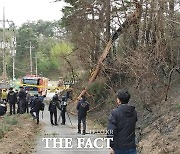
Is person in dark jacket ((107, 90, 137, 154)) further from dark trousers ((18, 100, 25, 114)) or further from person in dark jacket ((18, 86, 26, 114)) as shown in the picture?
dark trousers ((18, 100, 25, 114))

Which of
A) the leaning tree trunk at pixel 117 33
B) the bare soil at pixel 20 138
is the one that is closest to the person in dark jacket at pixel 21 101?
the bare soil at pixel 20 138

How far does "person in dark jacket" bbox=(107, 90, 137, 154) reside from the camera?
6605mm

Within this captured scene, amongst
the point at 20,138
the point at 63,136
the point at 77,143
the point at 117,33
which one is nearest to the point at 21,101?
the point at 117,33

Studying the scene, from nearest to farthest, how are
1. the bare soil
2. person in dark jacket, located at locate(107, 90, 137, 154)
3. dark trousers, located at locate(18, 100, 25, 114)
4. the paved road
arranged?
person in dark jacket, located at locate(107, 90, 137, 154) → the bare soil → the paved road → dark trousers, located at locate(18, 100, 25, 114)

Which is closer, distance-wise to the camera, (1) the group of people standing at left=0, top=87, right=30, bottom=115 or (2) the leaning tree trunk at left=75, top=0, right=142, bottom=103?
(2) the leaning tree trunk at left=75, top=0, right=142, bottom=103

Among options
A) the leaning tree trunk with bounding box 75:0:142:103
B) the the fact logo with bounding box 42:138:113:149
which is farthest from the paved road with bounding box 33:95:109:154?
the leaning tree trunk with bounding box 75:0:142:103

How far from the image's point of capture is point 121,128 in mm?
6672

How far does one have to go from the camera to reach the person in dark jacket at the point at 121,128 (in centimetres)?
661

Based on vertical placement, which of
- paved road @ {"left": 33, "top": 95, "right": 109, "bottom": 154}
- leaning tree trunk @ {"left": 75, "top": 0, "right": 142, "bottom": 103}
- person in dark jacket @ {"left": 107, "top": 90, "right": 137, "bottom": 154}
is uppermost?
leaning tree trunk @ {"left": 75, "top": 0, "right": 142, "bottom": 103}

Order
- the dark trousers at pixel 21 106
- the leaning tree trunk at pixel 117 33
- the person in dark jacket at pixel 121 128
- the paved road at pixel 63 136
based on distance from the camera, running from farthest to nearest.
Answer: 1. the dark trousers at pixel 21 106
2. the leaning tree trunk at pixel 117 33
3. the paved road at pixel 63 136
4. the person in dark jacket at pixel 121 128

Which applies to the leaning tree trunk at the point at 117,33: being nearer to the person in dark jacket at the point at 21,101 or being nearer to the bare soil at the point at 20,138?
the person in dark jacket at the point at 21,101

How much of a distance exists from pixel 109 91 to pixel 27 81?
23.3 meters

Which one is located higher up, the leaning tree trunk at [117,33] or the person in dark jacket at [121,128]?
the leaning tree trunk at [117,33]

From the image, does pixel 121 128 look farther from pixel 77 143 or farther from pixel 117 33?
pixel 117 33
